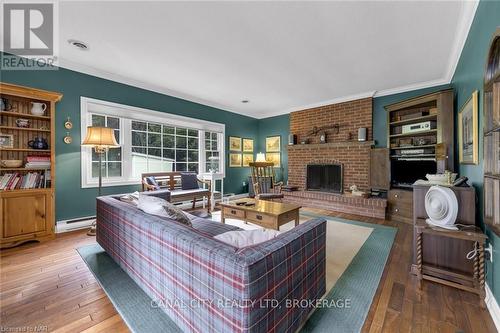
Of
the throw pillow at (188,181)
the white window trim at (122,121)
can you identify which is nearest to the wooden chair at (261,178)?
the throw pillow at (188,181)

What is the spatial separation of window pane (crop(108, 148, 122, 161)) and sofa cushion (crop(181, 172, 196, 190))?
1.18m

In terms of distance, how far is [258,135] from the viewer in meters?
6.71

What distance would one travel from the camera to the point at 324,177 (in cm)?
506

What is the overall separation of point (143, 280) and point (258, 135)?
557 cm

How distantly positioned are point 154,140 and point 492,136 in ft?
15.3

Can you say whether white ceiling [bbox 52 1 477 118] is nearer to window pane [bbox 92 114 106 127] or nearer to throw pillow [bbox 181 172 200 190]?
window pane [bbox 92 114 106 127]

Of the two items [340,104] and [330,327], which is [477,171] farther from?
[340,104]

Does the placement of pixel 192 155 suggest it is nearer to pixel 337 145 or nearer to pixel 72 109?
pixel 72 109

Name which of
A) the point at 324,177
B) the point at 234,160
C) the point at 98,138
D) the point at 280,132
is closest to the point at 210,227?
the point at 98,138

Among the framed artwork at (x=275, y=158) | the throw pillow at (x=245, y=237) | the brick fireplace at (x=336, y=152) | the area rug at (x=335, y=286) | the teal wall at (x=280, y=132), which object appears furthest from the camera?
the framed artwork at (x=275, y=158)

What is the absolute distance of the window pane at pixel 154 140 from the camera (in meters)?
4.26

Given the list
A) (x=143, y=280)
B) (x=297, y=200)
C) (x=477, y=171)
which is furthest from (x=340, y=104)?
(x=143, y=280)

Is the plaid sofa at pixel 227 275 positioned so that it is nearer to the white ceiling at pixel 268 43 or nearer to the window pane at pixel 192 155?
the white ceiling at pixel 268 43

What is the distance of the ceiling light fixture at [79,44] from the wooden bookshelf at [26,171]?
69 cm
